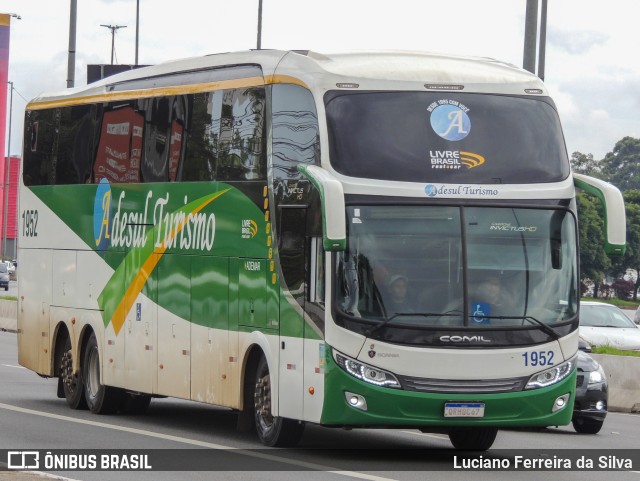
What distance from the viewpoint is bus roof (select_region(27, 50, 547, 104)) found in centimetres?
1540

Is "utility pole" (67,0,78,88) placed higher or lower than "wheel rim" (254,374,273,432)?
higher

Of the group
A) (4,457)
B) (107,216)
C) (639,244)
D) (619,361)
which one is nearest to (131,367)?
(107,216)

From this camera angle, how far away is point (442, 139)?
1518cm

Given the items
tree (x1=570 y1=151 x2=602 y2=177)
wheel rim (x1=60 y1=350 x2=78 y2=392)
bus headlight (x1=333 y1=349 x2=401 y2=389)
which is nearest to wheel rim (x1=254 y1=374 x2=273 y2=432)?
bus headlight (x1=333 y1=349 x2=401 y2=389)

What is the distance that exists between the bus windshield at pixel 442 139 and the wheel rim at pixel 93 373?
688cm

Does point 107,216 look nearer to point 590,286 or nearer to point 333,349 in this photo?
point 333,349

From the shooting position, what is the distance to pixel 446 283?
1470 centimetres

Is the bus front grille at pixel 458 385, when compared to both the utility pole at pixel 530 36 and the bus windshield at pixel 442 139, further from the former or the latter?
the utility pole at pixel 530 36

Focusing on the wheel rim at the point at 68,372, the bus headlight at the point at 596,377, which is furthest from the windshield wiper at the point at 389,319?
the wheel rim at the point at 68,372

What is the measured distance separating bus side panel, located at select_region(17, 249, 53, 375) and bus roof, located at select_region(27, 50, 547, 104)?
7.03 m

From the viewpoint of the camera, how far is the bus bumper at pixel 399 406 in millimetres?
14539

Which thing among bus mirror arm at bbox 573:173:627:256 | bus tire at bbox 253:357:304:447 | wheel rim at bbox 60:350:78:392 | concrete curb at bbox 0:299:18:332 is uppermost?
bus mirror arm at bbox 573:173:627:256

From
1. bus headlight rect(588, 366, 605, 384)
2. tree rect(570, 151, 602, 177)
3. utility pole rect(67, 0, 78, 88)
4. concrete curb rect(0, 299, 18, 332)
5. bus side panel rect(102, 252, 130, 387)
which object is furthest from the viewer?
tree rect(570, 151, 602, 177)

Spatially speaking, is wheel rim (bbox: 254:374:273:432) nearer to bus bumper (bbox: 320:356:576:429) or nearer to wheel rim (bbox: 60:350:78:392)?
bus bumper (bbox: 320:356:576:429)
